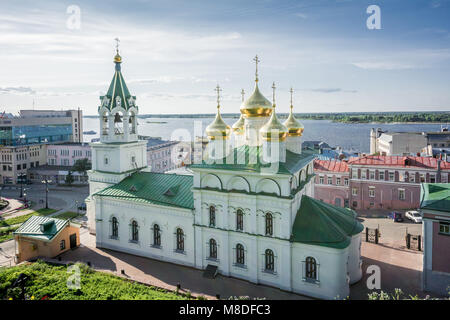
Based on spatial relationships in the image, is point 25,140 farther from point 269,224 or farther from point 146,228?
point 269,224

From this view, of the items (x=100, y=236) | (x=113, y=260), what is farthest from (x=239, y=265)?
(x=100, y=236)

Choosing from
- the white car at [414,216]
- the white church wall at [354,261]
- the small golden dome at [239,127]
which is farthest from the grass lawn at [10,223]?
the white car at [414,216]

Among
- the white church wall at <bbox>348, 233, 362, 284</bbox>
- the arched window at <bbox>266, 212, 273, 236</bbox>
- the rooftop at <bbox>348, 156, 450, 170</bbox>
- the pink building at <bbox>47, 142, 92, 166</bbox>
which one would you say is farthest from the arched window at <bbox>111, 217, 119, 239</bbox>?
the pink building at <bbox>47, 142, 92, 166</bbox>

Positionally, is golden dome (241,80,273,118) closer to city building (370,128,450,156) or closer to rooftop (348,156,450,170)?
rooftop (348,156,450,170)

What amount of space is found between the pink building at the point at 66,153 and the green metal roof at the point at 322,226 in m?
44.7

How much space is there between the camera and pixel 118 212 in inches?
978

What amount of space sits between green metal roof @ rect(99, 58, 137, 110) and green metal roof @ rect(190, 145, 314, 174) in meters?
9.66

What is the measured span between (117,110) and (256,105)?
1099 cm

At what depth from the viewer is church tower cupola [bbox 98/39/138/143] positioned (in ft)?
85.9

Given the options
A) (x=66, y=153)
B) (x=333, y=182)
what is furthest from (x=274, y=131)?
(x=66, y=153)

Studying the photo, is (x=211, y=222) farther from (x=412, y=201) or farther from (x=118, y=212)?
(x=412, y=201)

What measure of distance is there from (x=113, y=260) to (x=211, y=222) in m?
7.83

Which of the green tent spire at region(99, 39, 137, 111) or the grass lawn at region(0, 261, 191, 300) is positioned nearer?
the grass lawn at region(0, 261, 191, 300)

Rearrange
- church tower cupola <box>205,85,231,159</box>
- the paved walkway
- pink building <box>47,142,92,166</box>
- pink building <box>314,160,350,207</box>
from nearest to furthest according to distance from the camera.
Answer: the paved walkway < church tower cupola <box>205,85,231,159</box> < pink building <box>314,160,350,207</box> < pink building <box>47,142,92,166</box>
